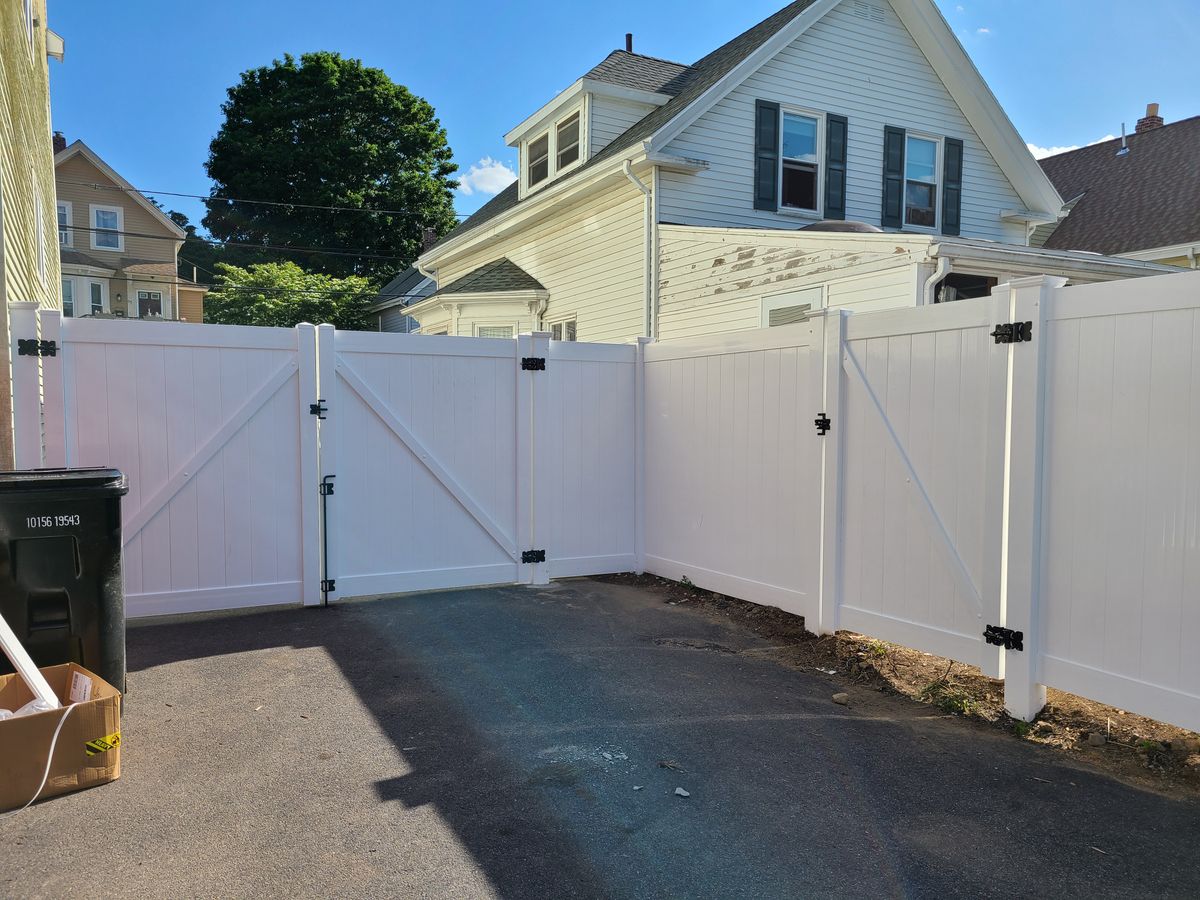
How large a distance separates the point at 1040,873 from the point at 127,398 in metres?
5.64

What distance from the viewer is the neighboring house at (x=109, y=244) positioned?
27.4 m

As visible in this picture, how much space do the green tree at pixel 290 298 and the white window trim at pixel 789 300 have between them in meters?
22.7

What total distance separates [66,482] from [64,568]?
0.39 meters

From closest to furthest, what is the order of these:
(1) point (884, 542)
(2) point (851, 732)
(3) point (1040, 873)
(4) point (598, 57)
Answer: (3) point (1040, 873)
(2) point (851, 732)
(1) point (884, 542)
(4) point (598, 57)

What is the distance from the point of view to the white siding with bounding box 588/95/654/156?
12.5 m

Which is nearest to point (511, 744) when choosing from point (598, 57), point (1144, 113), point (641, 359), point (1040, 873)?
point (1040, 873)

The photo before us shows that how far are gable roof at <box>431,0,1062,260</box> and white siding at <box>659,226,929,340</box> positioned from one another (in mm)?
1568

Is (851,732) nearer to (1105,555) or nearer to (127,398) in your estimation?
(1105,555)

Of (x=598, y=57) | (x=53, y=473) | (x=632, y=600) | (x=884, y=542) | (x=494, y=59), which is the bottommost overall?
(x=632, y=600)

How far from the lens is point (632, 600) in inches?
243

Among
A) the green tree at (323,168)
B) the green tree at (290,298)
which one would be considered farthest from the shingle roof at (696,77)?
the green tree at (323,168)

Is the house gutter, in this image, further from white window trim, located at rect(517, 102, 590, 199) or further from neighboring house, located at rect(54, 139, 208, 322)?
neighboring house, located at rect(54, 139, 208, 322)

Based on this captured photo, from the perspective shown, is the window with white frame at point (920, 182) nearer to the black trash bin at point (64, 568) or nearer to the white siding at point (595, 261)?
the white siding at point (595, 261)

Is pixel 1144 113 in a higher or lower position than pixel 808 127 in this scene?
higher
